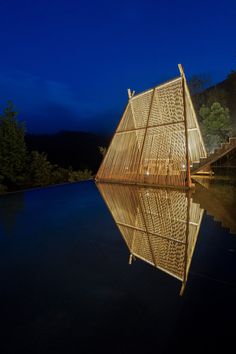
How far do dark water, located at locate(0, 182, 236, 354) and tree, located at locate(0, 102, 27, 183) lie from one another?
25.4 feet

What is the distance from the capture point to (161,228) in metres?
3.90

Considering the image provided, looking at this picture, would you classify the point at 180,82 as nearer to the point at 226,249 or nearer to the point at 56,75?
the point at 226,249

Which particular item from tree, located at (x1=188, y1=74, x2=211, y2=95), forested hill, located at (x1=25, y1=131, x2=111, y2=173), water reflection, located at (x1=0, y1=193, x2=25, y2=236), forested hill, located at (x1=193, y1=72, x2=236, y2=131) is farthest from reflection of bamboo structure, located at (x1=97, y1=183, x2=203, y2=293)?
forested hill, located at (x1=25, y1=131, x2=111, y2=173)

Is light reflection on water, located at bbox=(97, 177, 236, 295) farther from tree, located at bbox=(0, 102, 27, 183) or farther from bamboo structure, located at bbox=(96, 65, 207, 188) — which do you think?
tree, located at bbox=(0, 102, 27, 183)

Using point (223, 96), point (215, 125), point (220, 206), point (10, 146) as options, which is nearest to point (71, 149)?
point (223, 96)

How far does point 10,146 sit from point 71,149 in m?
16.3

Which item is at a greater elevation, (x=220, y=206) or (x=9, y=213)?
(x=220, y=206)

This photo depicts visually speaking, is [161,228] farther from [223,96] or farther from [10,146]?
[223,96]

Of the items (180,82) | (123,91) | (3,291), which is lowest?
(3,291)

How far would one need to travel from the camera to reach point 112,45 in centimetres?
3916

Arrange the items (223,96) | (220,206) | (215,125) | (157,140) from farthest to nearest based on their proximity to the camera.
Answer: (223,96) < (215,125) < (157,140) < (220,206)

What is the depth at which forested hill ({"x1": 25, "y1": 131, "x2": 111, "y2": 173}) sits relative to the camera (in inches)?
949

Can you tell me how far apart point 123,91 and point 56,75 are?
11952mm

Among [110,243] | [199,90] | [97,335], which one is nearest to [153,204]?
[110,243]
